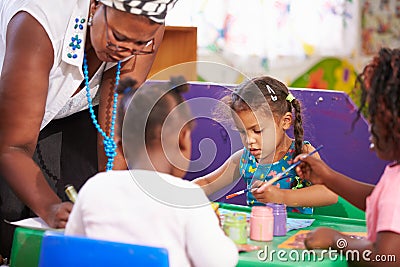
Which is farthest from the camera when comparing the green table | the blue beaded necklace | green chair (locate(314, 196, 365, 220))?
green chair (locate(314, 196, 365, 220))

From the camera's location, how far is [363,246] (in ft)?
3.54

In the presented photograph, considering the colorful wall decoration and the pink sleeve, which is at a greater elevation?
the colorful wall decoration

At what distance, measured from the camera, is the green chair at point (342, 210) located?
1.55 metres

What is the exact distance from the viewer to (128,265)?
979mm

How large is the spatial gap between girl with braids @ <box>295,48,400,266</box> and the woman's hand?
393 mm

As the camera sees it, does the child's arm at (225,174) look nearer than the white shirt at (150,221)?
No

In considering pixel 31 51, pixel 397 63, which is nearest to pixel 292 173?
pixel 397 63

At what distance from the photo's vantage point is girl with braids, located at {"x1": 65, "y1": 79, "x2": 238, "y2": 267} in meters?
0.99

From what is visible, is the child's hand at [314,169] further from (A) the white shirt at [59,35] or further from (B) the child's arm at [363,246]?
(A) the white shirt at [59,35]

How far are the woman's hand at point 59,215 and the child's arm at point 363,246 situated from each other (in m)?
0.39

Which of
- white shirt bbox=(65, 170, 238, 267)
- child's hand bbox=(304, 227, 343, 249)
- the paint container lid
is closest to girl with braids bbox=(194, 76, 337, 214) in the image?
the paint container lid

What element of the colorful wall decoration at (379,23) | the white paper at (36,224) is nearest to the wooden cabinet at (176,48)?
the colorful wall decoration at (379,23)

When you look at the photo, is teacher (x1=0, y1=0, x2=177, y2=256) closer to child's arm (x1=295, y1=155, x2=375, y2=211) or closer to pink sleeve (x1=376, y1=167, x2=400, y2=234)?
child's arm (x1=295, y1=155, x2=375, y2=211)

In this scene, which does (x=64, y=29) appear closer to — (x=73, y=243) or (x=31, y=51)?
(x=31, y=51)
